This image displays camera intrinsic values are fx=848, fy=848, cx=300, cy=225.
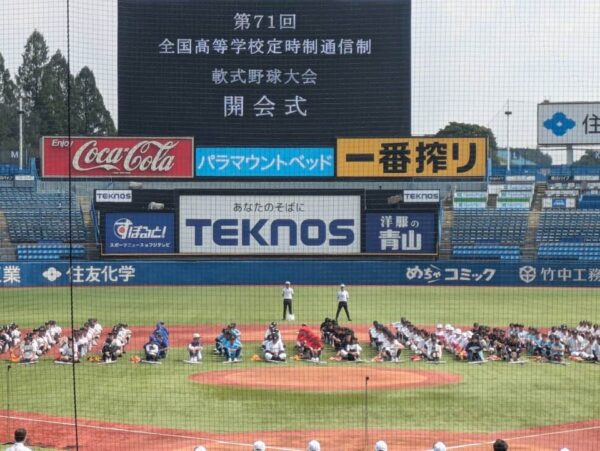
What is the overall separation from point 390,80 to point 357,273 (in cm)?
805

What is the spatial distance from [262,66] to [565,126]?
769 inches

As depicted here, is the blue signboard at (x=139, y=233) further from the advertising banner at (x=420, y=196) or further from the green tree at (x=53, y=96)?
the advertising banner at (x=420, y=196)

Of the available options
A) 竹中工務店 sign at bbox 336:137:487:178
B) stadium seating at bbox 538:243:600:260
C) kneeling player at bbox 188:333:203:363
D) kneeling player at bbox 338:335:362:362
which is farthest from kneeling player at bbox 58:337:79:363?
stadium seating at bbox 538:243:600:260

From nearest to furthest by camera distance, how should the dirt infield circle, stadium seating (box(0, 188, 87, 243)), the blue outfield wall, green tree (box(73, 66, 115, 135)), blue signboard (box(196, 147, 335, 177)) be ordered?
the dirt infield circle
blue signboard (box(196, 147, 335, 177))
the blue outfield wall
stadium seating (box(0, 188, 87, 243))
green tree (box(73, 66, 115, 135))

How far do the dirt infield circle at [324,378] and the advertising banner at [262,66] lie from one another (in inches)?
651

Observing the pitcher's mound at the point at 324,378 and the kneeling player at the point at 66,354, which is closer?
the pitcher's mound at the point at 324,378

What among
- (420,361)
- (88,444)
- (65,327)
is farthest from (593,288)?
(88,444)

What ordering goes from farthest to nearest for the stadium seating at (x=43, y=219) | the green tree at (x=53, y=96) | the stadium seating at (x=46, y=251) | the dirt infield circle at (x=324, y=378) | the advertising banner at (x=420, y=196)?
1. the stadium seating at (x=43, y=219)
2. the green tree at (x=53, y=96)
3. the stadium seating at (x=46, y=251)
4. the advertising banner at (x=420, y=196)
5. the dirt infield circle at (x=324, y=378)

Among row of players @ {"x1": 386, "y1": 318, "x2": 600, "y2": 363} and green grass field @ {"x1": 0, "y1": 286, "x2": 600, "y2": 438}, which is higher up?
row of players @ {"x1": 386, "y1": 318, "x2": 600, "y2": 363}

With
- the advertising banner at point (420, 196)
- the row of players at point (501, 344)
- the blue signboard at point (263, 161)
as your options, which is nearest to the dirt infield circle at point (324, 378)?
the row of players at point (501, 344)

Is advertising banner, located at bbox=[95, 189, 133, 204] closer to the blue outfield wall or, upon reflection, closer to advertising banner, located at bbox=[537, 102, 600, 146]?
the blue outfield wall

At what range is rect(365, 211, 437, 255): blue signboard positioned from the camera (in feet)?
114

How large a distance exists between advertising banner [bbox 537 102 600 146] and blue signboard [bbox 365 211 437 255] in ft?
41.1

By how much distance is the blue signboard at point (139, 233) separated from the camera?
3431 centimetres
